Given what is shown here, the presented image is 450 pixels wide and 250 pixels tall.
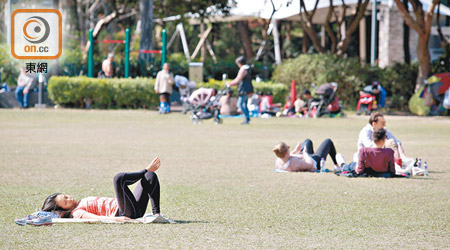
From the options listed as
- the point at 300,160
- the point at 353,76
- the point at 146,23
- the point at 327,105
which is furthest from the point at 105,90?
the point at 300,160

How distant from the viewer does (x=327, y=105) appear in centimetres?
2667

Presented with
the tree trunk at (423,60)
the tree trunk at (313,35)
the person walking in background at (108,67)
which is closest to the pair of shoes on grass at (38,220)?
the tree trunk at (423,60)

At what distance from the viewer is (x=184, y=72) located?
35.2 metres

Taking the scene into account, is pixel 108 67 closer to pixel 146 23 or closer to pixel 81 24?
pixel 146 23

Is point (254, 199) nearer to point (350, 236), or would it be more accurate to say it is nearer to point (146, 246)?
point (350, 236)

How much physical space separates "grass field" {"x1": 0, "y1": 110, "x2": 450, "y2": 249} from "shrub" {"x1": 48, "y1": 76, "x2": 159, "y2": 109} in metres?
8.49

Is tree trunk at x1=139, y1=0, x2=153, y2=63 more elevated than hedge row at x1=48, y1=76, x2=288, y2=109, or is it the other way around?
tree trunk at x1=139, y1=0, x2=153, y2=63

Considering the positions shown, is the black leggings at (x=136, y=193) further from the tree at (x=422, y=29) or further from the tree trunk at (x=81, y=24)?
the tree trunk at (x=81, y=24)

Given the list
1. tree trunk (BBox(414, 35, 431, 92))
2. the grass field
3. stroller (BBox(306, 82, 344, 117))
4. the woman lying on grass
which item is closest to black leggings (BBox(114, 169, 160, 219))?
the woman lying on grass

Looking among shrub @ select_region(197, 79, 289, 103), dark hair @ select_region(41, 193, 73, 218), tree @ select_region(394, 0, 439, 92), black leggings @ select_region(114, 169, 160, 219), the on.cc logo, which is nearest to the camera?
black leggings @ select_region(114, 169, 160, 219)

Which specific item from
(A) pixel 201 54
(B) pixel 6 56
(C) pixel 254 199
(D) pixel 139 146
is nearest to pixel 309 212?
(C) pixel 254 199

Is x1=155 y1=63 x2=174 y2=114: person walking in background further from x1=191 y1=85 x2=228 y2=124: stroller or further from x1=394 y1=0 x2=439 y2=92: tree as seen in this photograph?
x1=394 y1=0 x2=439 y2=92: tree

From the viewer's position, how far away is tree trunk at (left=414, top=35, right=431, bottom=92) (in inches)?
1134

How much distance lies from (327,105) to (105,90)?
323 inches
